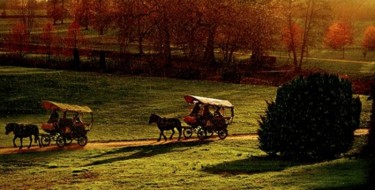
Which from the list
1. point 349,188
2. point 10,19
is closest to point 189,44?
point 349,188

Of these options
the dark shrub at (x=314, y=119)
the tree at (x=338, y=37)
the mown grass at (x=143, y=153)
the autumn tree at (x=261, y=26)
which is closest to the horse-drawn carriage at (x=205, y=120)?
the mown grass at (x=143, y=153)

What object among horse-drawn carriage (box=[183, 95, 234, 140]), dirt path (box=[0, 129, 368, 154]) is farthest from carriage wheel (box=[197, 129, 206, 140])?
dirt path (box=[0, 129, 368, 154])

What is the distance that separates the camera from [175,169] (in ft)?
75.0

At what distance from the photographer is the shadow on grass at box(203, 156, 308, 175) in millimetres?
21812

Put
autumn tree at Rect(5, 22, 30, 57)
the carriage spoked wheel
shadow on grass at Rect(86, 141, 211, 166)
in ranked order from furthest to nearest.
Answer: autumn tree at Rect(5, 22, 30, 57) → the carriage spoked wheel → shadow on grass at Rect(86, 141, 211, 166)

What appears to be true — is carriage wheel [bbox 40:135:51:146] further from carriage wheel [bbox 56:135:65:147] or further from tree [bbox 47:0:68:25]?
tree [bbox 47:0:68:25]

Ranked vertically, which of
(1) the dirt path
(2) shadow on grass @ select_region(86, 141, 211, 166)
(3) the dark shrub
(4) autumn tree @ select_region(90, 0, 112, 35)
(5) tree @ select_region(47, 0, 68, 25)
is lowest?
(1) the dirt path

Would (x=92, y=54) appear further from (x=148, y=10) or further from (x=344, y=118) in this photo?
(x=344, y=118)

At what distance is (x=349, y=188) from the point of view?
16484 millimetres

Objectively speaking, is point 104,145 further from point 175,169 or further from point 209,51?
point 209,51

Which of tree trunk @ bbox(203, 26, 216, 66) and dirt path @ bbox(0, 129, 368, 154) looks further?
tree trunk @ bbox(203, 26, 216, 66)

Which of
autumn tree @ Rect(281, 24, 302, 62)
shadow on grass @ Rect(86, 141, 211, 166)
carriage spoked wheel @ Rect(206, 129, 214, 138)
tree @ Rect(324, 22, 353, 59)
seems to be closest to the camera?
shadow on grass @ Rect(86, 141, 211, 166)

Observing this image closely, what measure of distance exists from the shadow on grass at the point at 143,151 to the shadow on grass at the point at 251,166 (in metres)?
5.90

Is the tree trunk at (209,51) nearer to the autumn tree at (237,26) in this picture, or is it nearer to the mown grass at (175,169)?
the autumn tree at (237,26)
